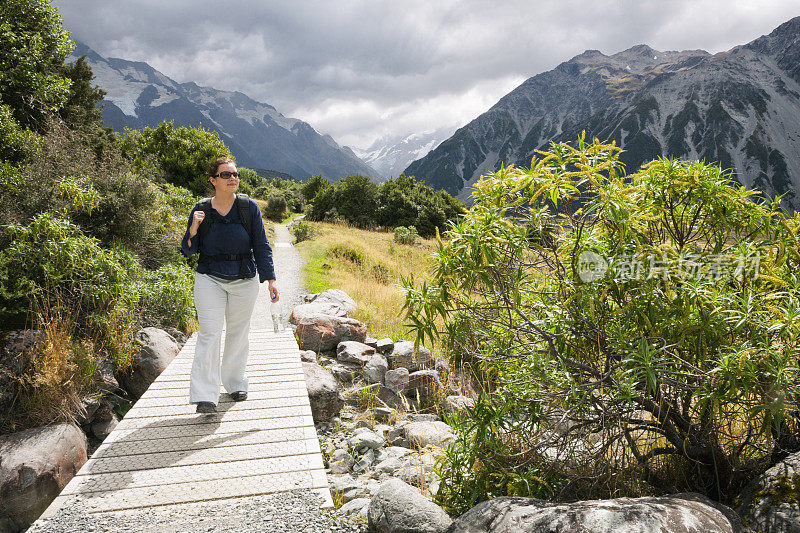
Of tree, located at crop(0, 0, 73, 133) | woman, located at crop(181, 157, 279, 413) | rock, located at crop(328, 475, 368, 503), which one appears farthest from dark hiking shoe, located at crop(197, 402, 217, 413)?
tree, located at crop(0, 0, 73, 133)

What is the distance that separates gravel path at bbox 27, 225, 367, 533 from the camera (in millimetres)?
2596

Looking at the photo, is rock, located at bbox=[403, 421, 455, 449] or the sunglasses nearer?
the sunglasses

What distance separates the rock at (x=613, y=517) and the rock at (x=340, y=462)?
203 centimetres

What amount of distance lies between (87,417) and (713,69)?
254321 mm

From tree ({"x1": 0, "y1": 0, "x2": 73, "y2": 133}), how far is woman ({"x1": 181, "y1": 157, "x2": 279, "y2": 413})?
308 inches

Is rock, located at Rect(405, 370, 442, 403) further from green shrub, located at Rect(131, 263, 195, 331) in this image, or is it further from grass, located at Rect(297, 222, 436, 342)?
green shrub, located at Rect(131, 263, 195, 331)

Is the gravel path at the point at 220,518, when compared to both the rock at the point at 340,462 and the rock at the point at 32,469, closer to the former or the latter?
the rock at the point at 32,469

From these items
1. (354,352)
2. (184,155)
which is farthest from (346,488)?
(184,155)

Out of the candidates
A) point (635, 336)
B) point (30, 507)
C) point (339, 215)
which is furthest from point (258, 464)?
point (339, 215)

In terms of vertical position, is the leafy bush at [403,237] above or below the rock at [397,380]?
above

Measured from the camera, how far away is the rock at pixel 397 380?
19.7 ft

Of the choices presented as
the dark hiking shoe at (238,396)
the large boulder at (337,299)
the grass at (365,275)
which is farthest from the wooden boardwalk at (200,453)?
the large boulder at (337,299)

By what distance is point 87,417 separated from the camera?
436 cm

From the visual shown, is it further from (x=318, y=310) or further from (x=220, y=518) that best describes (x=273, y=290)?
(x=318, y=310)
